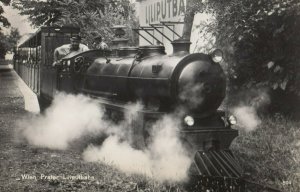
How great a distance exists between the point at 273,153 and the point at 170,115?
2.18 metres

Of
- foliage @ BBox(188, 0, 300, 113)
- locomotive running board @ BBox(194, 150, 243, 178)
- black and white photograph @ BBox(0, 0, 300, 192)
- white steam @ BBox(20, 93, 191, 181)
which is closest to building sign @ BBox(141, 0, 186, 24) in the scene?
foliage @ BBox(188, 0, 300, 113)

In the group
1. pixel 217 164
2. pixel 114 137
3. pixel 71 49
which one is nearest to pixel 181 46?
pixel 217 164

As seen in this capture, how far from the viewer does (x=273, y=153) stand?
747cm

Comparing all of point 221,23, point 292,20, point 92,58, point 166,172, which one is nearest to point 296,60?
point 292,20

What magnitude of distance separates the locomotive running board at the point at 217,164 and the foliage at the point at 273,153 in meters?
0.60

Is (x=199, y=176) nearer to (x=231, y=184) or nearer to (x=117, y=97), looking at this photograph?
(x=231, y=184)

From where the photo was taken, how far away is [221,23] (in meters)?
11.2

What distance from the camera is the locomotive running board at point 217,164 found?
229 inches

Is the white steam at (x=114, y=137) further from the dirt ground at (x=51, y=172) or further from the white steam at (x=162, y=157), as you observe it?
the dirt ground at (x=51, y=172)

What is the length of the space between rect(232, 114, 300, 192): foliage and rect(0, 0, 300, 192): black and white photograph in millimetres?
20

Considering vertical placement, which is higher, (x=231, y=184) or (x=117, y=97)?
(x=117, y=97)

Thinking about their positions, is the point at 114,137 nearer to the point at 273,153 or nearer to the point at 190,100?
the point at 190,100

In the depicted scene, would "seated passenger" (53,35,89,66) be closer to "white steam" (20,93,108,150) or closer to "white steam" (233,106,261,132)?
"white steam" (20,93,108,150)

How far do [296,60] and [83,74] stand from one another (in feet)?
15.7
